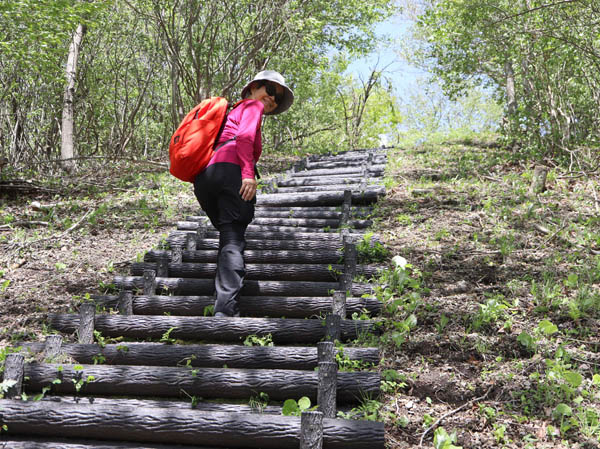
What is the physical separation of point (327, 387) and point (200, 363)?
104 cm

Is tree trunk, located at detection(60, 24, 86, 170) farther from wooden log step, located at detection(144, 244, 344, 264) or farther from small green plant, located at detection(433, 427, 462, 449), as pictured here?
small green plant, located at detection(433, 427, 462, 449)

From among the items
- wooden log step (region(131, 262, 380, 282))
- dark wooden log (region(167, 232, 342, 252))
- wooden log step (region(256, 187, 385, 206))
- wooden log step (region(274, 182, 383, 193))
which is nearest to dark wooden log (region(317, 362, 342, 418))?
wooden log step (region(131, 262, 380, 282))

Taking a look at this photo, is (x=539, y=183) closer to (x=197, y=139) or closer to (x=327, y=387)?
(x=197, y=139)

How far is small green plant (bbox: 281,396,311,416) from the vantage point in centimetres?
319

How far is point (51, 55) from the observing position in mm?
10242

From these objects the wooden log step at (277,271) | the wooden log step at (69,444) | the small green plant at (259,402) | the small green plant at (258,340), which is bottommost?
the wooden log step at (69,444)

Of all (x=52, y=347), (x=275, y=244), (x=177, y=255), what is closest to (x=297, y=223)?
(x=275, y=244)

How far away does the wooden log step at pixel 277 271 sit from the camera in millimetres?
5266

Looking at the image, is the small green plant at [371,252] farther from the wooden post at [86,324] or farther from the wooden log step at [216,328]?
the wooden post at [86,324]

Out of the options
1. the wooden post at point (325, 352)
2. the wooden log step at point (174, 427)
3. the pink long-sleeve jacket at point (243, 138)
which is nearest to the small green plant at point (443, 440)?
the wooden log step at point (174, 427)

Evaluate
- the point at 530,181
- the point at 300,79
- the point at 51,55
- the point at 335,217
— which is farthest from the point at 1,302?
the point at 300,79

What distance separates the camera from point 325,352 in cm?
362

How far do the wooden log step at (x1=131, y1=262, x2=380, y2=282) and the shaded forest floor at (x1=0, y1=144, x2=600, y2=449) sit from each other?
1.32ft

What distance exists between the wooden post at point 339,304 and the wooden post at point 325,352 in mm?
775
